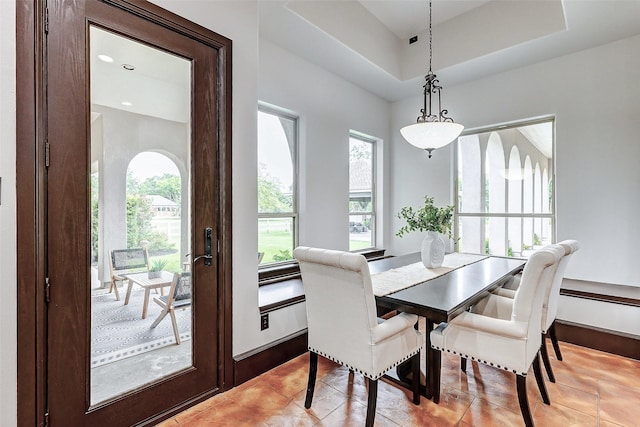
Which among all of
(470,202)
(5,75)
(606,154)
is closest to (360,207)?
(470,202)

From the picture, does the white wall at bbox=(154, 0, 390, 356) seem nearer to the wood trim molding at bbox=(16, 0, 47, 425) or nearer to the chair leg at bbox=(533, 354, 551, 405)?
the wood trim molding at bbox=(16, 0, 47, 425)

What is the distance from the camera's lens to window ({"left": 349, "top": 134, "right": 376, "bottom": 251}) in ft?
13.2

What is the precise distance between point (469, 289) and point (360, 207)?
7.48 feet

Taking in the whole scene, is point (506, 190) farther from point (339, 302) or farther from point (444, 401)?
point (339, 302)

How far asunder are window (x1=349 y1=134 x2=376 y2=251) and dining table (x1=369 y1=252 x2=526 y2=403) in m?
1.35

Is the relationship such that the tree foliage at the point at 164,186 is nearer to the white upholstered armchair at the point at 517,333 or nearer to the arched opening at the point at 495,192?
the white upholstered armchair at the point at 517,333

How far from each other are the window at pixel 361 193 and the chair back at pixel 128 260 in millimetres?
2546

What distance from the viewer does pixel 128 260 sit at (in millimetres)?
1758

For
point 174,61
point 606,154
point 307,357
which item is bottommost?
point 307,357

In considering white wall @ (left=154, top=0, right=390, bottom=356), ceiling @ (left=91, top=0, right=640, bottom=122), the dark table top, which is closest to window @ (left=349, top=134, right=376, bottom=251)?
white wall @ (left=154, top=0, right=390, bottom=356)

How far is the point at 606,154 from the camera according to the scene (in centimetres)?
287

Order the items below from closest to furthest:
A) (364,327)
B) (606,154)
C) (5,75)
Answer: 1. (5,75)
2. (364,327)
3. (606,154)

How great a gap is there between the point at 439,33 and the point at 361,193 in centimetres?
198

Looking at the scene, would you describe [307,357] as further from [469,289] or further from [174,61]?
[174,61]
